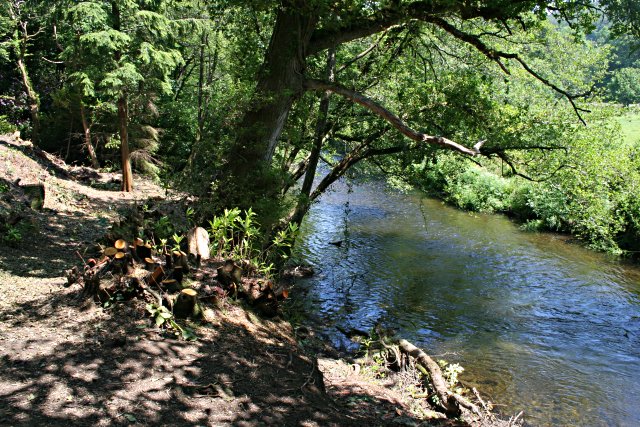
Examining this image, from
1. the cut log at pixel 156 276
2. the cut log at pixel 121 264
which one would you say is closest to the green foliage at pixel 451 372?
the cut log at pixel 156 276

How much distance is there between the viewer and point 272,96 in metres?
7.56

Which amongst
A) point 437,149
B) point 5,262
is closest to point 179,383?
point 5,262

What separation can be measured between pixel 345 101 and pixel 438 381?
670 centimetres

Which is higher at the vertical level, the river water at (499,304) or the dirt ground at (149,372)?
the dirt ground at (149,372)

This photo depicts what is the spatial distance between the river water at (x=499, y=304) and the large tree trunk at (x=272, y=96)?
3.33 m

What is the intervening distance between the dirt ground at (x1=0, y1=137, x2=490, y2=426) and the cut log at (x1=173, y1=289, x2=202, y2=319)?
20 cm

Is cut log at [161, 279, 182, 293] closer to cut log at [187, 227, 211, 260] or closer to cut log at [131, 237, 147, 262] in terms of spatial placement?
cut log at [131, 237, 147, 262]

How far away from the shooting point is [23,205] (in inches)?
382

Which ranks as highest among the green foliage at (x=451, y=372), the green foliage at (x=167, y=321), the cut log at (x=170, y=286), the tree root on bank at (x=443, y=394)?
the cut log at (x=170, y=286)

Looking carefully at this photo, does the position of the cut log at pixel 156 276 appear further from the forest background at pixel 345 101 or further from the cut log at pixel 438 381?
the cut log at pixel 438 381

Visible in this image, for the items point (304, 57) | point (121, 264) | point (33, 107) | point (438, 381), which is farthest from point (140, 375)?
point (33, 107)

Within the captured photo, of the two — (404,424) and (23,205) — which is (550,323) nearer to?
(404,424)

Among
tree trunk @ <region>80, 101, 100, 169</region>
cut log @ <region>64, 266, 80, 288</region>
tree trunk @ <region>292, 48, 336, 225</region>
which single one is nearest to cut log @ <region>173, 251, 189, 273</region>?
cut log @ <region>64, 266, 80, 288</region>

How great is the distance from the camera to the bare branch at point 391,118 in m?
7.12
